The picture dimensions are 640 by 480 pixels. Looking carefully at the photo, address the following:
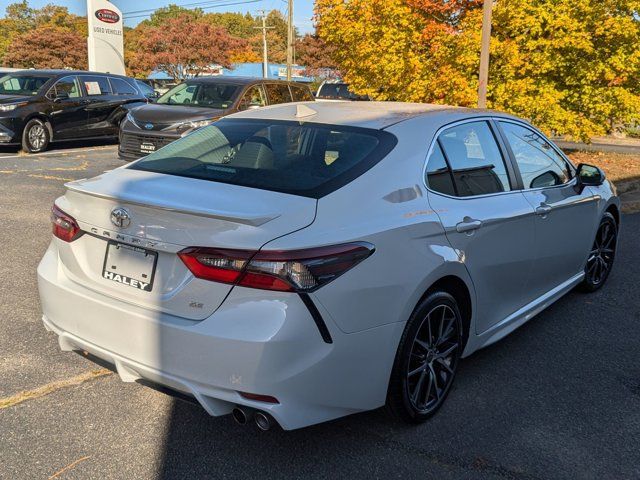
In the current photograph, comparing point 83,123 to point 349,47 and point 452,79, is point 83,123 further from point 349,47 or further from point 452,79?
point 452,79

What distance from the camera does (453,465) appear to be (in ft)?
9.52

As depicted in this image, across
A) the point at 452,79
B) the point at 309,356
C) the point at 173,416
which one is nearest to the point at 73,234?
the point at 173,416

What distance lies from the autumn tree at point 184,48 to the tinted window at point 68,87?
1615 inches

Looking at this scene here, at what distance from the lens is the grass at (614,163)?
12148 millimetres

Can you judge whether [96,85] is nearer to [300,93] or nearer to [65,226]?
[300,93]

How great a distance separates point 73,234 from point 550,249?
10.1ft

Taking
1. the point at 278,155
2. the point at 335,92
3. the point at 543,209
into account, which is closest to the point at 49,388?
the point at 278,155

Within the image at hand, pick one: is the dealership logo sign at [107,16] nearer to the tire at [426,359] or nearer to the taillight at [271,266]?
the tire at [426,359]

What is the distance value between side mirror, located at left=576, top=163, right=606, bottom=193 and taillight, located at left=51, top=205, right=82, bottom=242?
358cm

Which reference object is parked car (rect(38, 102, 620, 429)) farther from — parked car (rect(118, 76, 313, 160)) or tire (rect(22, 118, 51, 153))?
tire (rect(22, 118, 51, 153))

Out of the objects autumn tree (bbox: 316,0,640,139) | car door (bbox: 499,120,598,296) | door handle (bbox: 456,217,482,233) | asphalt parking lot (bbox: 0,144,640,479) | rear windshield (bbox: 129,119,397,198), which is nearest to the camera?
asphalt parking lot (bbox: 0,144,640,479)

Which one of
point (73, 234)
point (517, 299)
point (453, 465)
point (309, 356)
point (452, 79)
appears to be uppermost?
point (452, 79)

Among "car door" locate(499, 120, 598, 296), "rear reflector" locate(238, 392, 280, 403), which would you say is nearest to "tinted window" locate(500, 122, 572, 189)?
"car door" locate(499, 120, 598, 296)

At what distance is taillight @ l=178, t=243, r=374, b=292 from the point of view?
2.46 m
